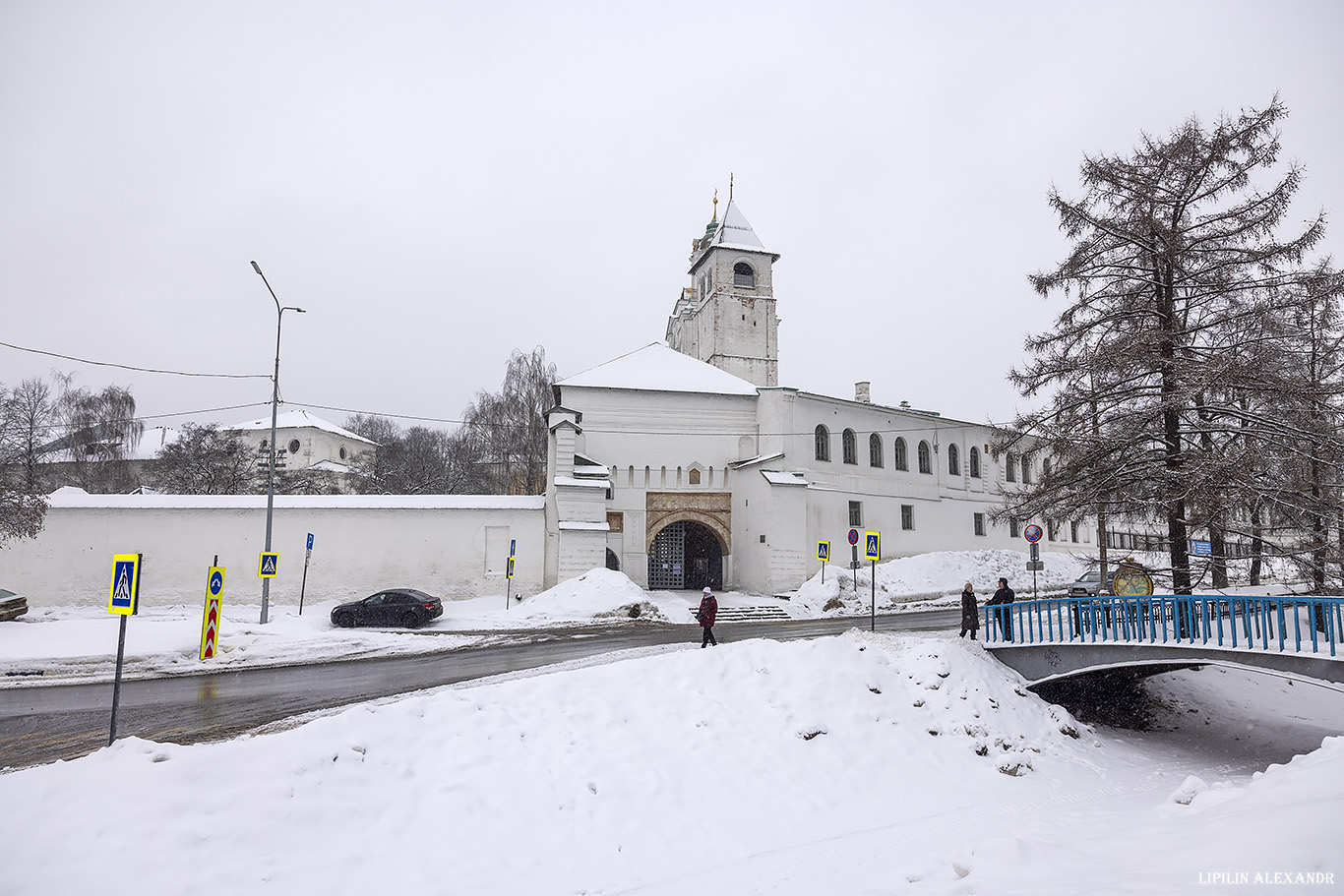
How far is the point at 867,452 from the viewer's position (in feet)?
123

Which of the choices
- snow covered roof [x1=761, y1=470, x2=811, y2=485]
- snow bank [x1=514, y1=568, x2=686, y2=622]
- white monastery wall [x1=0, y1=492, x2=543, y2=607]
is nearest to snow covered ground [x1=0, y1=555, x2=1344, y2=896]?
snow bank [x1=514, y1=568, x2=686, y2=622]

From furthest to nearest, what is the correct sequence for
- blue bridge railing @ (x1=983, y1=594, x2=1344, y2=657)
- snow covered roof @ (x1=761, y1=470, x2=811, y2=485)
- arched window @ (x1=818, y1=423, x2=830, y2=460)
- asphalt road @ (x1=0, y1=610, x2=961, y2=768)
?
arched window @ (x1=818, y1=423, x2=830, y2=460) < snow covered roof @ (x1=761, y1=470, x2=811, y2=485) < blue bridge railing @ (x1=983, y1=594, x2=1344, y2=657) < asphalt road @ (x1=0, y1=610, x2=961, y2=768)

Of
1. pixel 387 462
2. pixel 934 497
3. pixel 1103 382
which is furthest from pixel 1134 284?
pixel 387 462

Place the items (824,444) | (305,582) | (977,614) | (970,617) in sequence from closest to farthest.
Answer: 1. (977,614)
2. (970,617)
3. (305,582)
4. (824,444)

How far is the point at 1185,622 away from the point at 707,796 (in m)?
8.79

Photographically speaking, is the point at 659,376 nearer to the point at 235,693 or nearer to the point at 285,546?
the point at 285,546

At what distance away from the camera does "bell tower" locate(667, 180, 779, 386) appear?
53312 mm

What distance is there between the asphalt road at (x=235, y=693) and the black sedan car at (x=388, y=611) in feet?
14.7

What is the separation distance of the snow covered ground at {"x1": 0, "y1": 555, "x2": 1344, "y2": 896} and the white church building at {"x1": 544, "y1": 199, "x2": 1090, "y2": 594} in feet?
54.3

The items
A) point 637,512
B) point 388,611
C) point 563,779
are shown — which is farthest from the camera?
point 637,512

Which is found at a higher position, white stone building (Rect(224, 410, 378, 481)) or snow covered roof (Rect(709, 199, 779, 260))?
snow covered roof (Rect(709, 199, 779, 260))

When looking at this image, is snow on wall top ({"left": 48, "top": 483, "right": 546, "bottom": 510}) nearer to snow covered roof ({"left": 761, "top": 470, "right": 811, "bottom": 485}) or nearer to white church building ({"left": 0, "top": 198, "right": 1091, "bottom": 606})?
white church building ({"left": 0, "top": 198, "right": 1091, "bottom": 606})

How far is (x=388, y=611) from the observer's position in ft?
75.8

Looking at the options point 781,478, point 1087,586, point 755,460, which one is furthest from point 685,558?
point 1087,586
